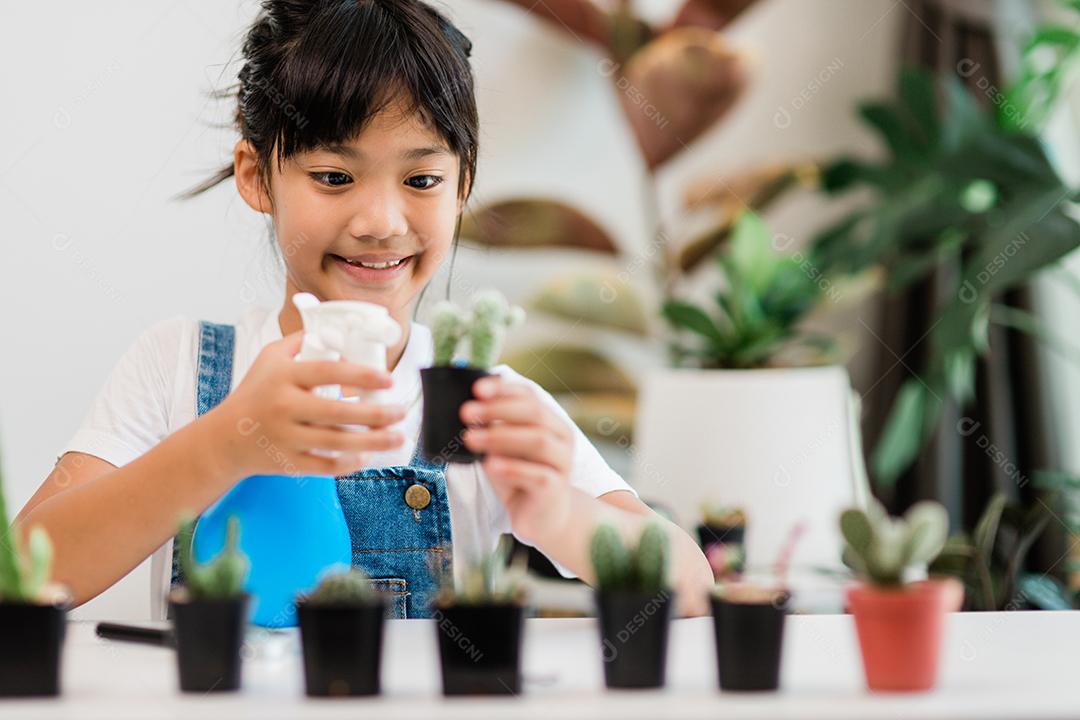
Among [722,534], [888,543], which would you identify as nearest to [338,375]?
[888,543]

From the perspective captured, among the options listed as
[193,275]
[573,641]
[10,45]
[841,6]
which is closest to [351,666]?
[573,641]

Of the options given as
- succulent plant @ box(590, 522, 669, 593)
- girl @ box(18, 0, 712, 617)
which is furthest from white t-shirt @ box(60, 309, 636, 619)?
succulent plant @ box(590, 522, 669, 593)

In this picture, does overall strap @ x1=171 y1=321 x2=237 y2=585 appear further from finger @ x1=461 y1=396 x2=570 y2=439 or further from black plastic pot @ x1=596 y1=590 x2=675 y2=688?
black plastic pot @ x1=596 y1=590 x2=675 y2=688

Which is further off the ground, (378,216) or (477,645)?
(378,216)

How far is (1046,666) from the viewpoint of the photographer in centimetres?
80

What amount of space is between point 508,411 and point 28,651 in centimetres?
32

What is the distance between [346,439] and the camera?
2.75ft

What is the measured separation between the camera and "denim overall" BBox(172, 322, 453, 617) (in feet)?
4.06

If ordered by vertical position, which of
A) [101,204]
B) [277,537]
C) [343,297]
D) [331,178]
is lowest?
[277,537]

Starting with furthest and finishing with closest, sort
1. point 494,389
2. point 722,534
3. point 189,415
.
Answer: point 722,534 → point 189,415 → point 494,389

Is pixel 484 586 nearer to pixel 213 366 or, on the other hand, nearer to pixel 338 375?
pixel 338 375

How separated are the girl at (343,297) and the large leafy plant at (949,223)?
3.20 ft

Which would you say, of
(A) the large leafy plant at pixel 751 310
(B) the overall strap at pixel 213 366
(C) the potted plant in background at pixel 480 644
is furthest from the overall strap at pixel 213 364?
(A) the large leafy plant at pixel 751 310

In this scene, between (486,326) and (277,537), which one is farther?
(277,537)
